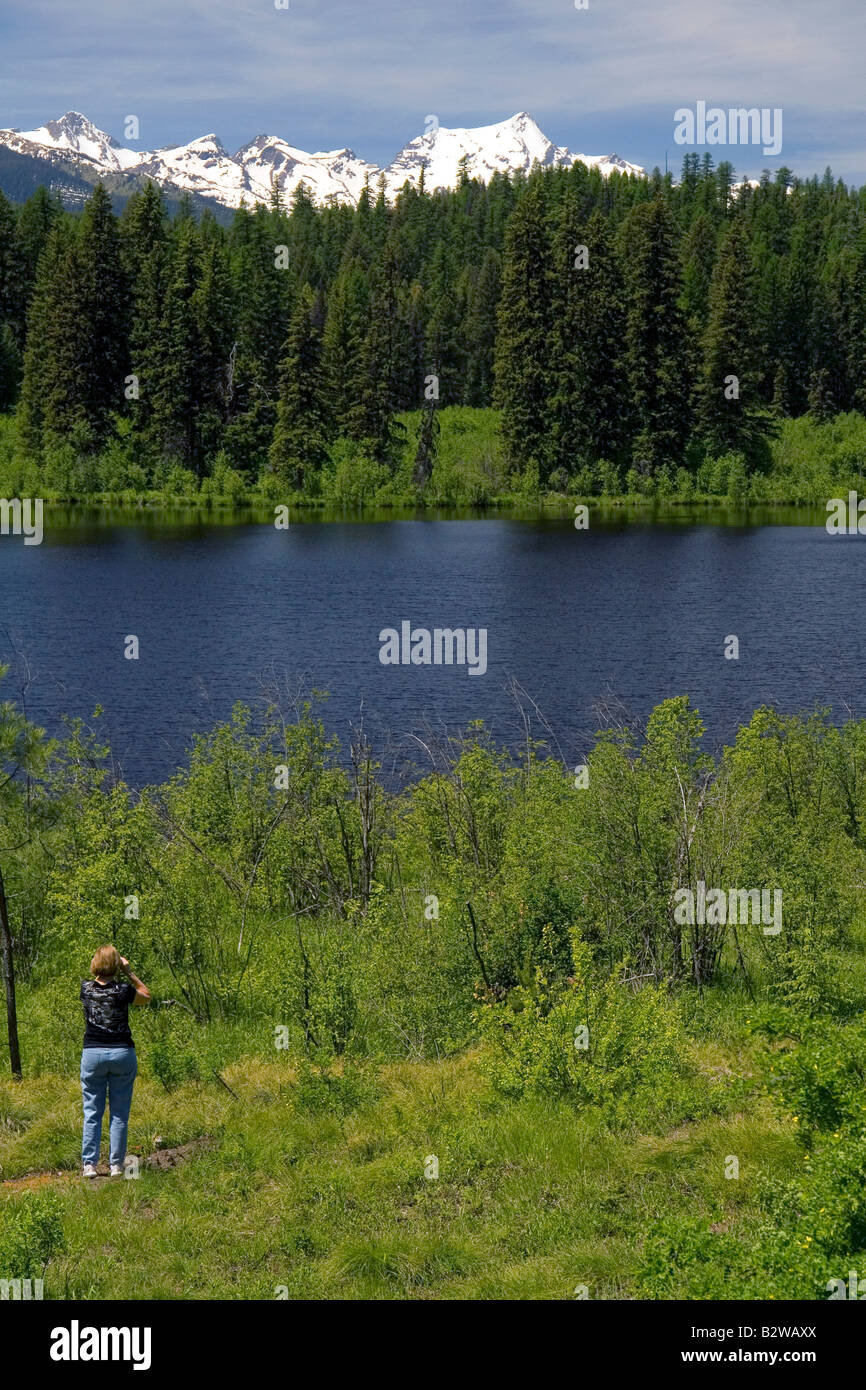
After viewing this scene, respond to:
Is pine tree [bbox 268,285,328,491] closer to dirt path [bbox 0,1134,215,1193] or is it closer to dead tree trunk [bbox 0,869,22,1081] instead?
dead tree trunk [bbox 0,869,22,1081]

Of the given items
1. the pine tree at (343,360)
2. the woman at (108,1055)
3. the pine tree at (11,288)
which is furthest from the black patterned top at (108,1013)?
the pine tree at (11,288)

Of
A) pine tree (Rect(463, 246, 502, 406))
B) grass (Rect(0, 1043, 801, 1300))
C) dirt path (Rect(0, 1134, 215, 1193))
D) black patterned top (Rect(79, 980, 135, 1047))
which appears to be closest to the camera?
grass (Rect(0, 1043, 801, 1300))

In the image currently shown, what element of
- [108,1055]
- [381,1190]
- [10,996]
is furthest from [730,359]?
[108,1055]

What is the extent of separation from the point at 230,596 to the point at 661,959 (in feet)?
131

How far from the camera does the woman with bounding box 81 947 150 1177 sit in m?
10.7

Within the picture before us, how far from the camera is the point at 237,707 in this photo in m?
22.8

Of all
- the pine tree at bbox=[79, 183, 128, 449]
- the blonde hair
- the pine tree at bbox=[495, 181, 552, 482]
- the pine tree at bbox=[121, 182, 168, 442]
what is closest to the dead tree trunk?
the blonde hair

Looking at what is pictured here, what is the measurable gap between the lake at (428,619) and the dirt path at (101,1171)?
36.3 ft

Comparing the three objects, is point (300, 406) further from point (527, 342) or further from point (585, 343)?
point (585, 343)

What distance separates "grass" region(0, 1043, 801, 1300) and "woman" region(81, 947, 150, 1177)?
373 millimetres

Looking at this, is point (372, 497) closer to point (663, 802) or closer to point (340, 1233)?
point (663, 802)

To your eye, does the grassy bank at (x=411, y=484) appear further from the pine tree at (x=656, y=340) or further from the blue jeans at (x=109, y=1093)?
the blue jeans at (x=109, y=1093)

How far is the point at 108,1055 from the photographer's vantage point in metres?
10.7
